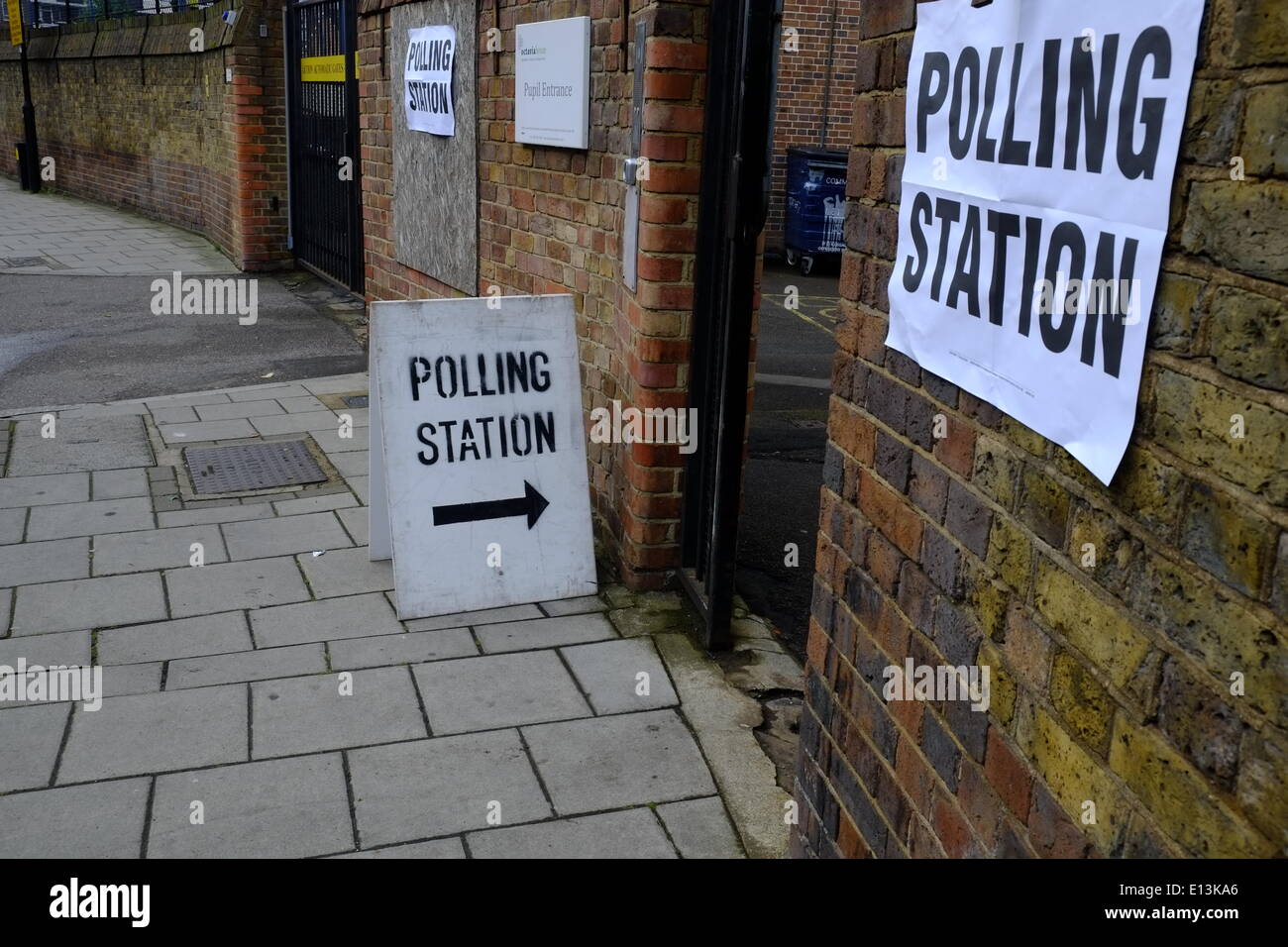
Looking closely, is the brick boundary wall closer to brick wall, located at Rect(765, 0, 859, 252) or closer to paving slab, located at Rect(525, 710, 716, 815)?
brick wall, located at Rect(765, 0, 859, 252)

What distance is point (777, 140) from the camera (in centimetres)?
1695

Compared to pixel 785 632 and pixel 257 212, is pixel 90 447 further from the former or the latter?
pixel 257 212

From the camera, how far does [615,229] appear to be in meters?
4.68

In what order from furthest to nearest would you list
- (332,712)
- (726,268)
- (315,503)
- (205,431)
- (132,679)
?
(205,431) < (315,503) < (726,268) < (132,679) < (332,712)

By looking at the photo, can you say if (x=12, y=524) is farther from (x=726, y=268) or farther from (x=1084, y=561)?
(x=1084, y=561)

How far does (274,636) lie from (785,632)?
1.91 m

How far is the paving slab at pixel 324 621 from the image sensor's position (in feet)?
14.1

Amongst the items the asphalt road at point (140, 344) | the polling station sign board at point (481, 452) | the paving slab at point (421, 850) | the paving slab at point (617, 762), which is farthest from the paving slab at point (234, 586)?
the asphalt road at point (140, 344)

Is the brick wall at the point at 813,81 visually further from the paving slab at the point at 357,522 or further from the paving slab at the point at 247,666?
the paving slab at the point at 247,666

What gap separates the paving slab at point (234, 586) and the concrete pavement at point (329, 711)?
0.01 m

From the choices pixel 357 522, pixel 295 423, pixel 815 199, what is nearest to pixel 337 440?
pixel 295 423

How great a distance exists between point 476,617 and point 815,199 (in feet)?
41.1

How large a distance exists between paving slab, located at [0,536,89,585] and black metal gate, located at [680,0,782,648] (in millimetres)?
2469
